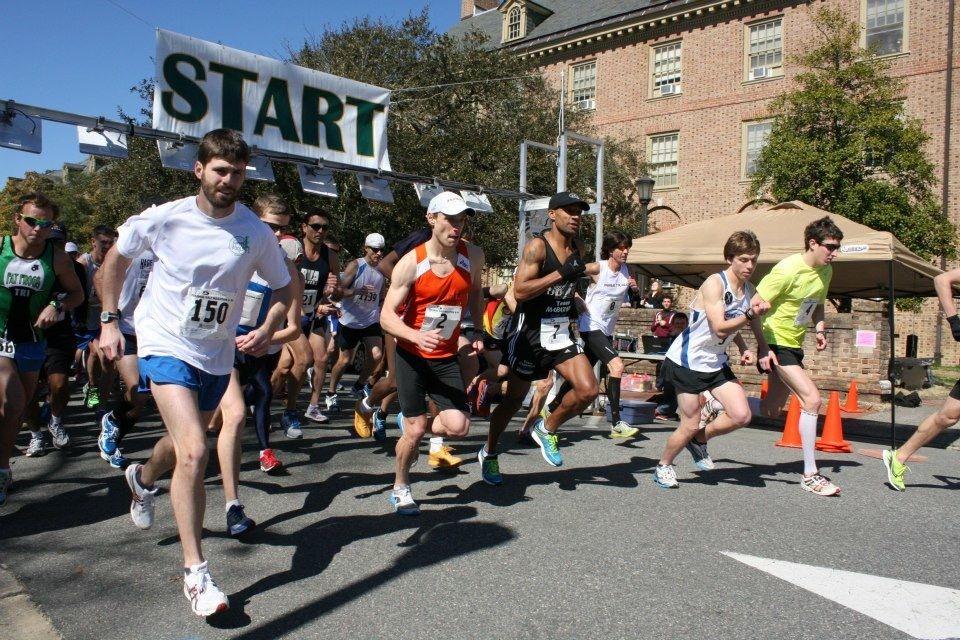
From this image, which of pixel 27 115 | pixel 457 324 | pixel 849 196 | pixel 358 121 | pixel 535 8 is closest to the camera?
pixel 457 324

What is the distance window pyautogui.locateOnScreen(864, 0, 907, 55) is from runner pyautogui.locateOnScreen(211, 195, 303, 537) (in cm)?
2539

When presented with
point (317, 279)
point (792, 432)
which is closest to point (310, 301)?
point (317, 279)

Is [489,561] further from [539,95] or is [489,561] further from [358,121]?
[539,95]

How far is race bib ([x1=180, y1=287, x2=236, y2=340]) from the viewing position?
137 inches

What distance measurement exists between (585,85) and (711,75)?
5.80m

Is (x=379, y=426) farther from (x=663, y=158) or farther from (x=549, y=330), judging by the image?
(x=663, y=158)

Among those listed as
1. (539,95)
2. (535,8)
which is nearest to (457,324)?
(539,95)

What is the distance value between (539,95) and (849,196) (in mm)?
11451

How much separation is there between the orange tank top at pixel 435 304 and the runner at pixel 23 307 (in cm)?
250

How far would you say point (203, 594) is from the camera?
3.15 metres

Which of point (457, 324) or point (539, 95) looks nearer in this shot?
point (457, 324)

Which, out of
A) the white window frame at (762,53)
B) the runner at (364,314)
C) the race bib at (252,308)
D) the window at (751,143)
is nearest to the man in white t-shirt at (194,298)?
the race bib at (252,308)

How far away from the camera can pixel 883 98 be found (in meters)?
20.3

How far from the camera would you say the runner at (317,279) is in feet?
24.4
